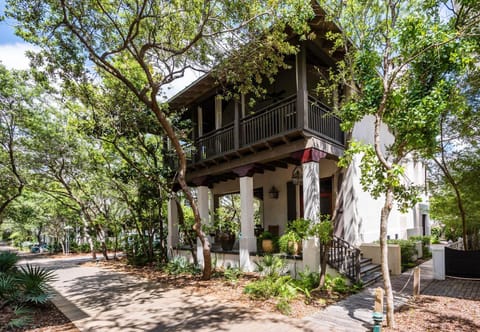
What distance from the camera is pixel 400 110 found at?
16.7 ft

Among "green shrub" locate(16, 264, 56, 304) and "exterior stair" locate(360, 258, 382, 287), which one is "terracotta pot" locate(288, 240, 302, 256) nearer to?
"exterior stair" locate(360, 258, 382, 287)

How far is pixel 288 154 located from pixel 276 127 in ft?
2.98

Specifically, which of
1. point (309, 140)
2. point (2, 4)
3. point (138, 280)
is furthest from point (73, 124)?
point (309, 140)

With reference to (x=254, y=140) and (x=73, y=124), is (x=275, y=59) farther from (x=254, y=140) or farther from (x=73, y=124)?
(x=73, y=124)

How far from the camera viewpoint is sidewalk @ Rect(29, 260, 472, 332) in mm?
5047

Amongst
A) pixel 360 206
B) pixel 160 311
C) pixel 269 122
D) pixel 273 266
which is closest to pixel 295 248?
pixel 273 266

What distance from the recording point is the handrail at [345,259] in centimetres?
724

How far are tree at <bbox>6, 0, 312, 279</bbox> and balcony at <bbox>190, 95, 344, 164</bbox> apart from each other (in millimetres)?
1248

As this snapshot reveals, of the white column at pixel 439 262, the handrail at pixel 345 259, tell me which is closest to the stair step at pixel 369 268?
the handrail at pixel 345 259

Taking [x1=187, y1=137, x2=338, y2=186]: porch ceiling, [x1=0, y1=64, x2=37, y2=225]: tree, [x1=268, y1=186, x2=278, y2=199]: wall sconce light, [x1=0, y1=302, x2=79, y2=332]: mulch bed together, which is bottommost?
[x1=0, y1=302, x2=79, y2=332]: mulch bed

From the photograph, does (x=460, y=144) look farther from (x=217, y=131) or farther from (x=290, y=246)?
(x=217, y=131)

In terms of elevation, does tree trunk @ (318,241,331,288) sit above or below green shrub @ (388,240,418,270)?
above

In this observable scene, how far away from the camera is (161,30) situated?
7398mm

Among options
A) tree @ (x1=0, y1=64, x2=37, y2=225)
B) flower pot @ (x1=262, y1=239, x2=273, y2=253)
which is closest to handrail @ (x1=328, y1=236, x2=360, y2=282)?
flower pot @ (x1=262, y1=239, x2=273, y2=253)
